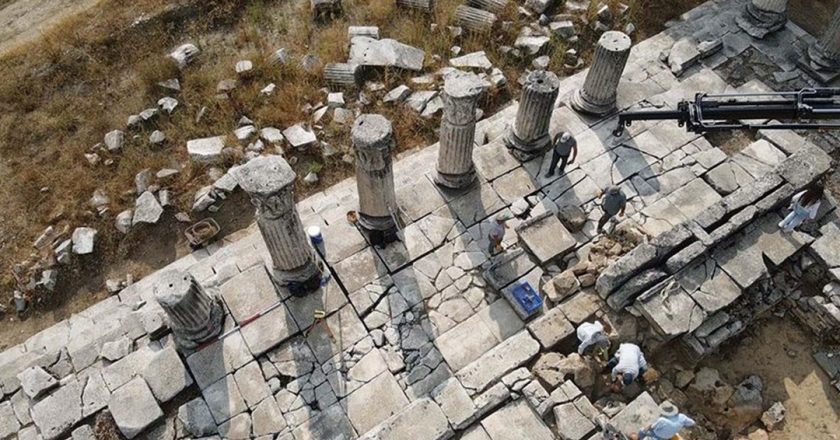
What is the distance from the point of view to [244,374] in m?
9.17

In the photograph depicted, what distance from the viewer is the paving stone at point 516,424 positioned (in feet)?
27.5

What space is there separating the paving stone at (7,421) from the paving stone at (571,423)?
7.66 m

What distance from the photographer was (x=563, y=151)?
35.0ft

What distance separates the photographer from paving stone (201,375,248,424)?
888 cm

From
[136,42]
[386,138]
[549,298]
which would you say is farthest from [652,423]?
[136,42]

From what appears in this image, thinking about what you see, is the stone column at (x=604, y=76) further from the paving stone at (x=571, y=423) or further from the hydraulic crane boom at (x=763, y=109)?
the paving stone at (x=571, y=423)

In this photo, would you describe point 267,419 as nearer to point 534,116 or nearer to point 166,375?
point 166,375

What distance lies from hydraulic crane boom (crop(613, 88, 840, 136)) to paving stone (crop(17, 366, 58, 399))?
33.6 ft

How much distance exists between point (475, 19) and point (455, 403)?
9.20 meters

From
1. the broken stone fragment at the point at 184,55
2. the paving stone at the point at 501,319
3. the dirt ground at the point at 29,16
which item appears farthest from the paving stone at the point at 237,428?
the dirt ground at the point at 29,16

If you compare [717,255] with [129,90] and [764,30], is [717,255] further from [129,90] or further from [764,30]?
[129,90]

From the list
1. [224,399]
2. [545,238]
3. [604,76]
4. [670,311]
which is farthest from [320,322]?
[604,76]

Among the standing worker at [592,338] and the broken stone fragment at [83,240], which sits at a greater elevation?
the standing worker at [592,338]

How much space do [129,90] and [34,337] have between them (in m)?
5.70
